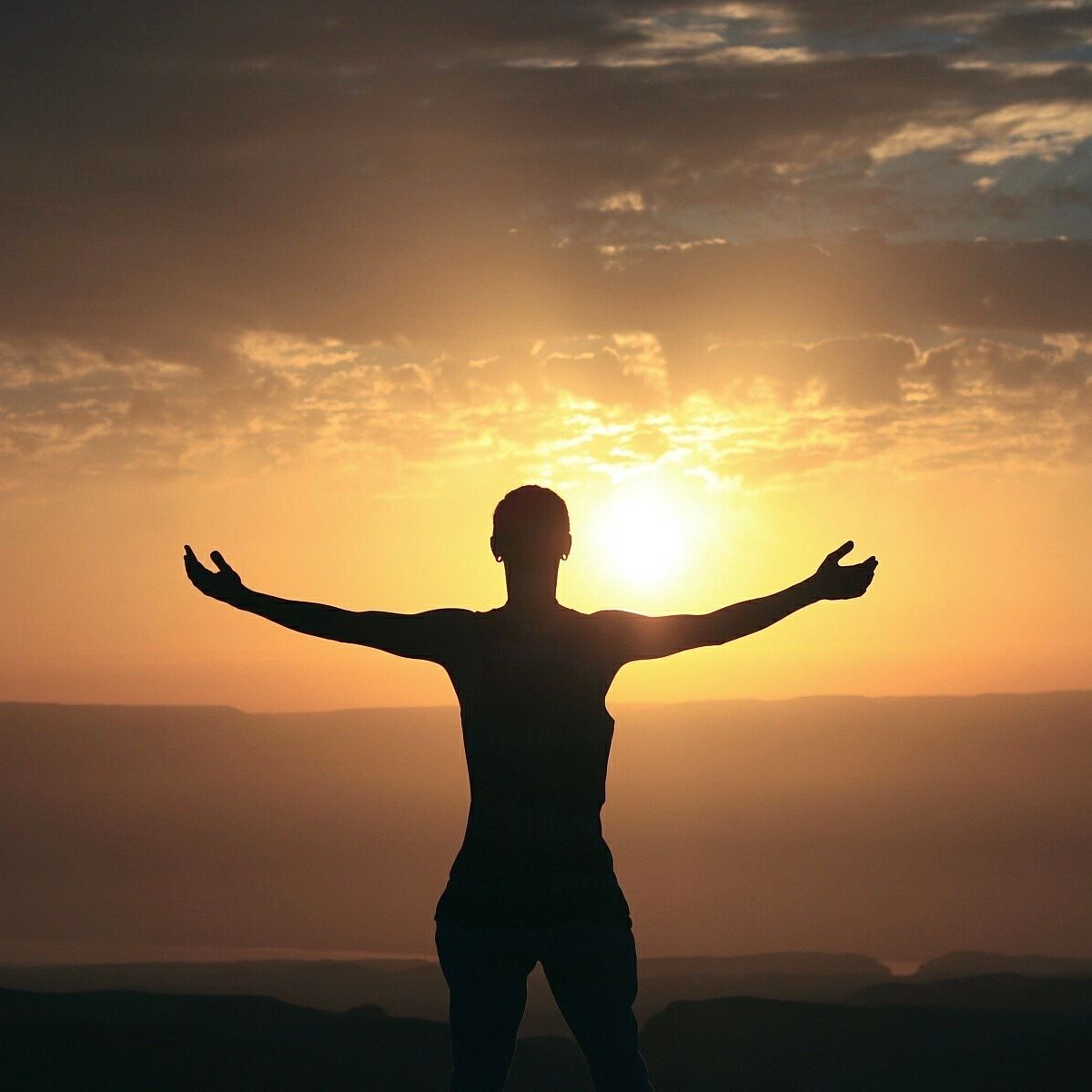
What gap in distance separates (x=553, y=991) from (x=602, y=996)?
22 centimetres

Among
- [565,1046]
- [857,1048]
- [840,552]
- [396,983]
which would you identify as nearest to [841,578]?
[840,552]

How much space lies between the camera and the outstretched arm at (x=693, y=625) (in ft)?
22.7

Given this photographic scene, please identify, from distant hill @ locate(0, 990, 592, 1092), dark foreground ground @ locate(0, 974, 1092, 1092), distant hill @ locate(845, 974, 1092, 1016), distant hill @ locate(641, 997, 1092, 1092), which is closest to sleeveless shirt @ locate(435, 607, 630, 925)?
dark foreground ground @ locate(0, 974, 1092, 1092)

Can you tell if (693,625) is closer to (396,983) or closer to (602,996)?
(602,996)

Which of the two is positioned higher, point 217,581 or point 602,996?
point 217,581

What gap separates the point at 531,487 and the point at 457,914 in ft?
5.66

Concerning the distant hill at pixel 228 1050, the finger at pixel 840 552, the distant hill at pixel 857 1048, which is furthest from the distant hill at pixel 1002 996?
the finger at pixel 840 552

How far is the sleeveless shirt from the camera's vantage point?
22.0 ft

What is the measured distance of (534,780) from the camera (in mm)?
6777

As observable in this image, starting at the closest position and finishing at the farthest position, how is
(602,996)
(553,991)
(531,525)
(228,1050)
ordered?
(602,996)
(553,991)
(531,525)
(228,1050)

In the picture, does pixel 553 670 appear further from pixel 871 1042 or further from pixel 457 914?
pixel 871 1042

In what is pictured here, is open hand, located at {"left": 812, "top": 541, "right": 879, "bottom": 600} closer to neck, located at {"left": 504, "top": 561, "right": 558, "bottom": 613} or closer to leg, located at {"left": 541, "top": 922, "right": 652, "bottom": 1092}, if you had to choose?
neck, located at {"left": 504, "top": 561, "right": 558, "bottom": 613}

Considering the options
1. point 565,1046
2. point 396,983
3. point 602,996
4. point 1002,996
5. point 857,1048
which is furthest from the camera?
point 396,983

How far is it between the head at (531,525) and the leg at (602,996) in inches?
58.0
